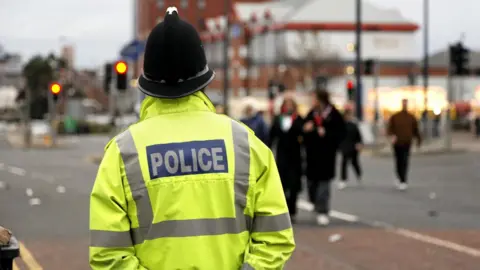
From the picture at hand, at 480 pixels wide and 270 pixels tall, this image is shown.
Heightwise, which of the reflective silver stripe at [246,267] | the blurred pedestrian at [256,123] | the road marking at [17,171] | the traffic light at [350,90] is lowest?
the road marking at [17,171]

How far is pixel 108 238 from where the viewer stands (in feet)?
13.0

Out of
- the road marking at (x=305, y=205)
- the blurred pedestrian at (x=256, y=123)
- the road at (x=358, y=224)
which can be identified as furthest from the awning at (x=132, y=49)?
the blurred pedestrian at (x=256, y=123)

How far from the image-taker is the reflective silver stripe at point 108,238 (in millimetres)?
3951

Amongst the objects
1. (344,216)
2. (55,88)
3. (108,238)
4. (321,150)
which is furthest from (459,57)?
(108,238)

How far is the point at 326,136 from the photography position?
15406 mm

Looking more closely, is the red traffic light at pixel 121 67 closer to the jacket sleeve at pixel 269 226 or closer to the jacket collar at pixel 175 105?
the jacket collar at pixel 175 105

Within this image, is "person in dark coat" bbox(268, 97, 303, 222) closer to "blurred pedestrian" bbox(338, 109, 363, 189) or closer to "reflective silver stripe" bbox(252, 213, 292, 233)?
"blurred pedestrian" bbox(338, 109, 363, 189)

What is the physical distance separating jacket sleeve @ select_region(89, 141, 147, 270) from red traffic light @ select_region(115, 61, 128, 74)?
23229 mm

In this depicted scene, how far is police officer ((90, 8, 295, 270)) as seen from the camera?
157 inches

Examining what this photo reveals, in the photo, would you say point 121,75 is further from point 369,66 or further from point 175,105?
point 175,105

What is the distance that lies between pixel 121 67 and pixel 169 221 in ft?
76.8

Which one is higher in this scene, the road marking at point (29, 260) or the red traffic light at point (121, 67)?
the red traffic light at point (121, 67)

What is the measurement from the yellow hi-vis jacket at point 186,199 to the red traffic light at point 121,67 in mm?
23073

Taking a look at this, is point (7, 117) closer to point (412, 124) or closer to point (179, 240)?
point (412, 124)
